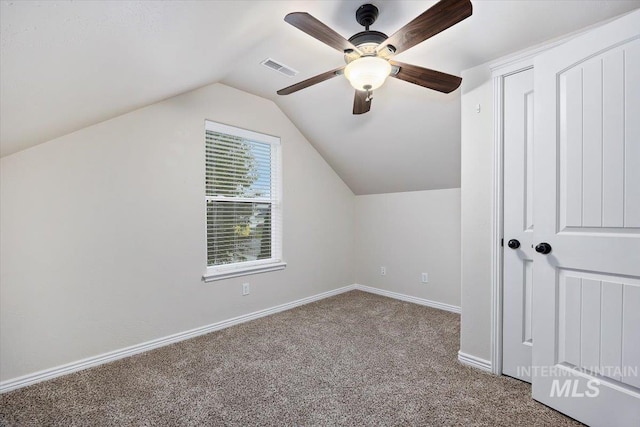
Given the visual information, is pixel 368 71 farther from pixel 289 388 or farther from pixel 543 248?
pixel 289 388

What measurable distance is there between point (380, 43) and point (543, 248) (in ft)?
5.11

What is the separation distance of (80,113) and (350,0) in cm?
182

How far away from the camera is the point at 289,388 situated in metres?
1.95

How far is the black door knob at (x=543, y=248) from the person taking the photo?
1706 mm

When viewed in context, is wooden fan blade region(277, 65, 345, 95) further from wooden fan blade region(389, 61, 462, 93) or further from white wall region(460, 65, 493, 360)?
white wall region(460, 65, 493, 360)

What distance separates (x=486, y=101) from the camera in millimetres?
2141

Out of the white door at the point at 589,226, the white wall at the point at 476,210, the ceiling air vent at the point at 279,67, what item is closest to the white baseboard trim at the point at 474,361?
the white wall at the point at 476,210

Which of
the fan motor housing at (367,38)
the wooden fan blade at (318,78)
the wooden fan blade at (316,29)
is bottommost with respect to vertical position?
the wooden fan blade at (318,78)

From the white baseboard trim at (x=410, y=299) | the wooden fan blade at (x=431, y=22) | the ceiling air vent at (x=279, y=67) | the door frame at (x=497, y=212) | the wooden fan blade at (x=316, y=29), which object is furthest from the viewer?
the white baseboard trim at (x=410, y=299)

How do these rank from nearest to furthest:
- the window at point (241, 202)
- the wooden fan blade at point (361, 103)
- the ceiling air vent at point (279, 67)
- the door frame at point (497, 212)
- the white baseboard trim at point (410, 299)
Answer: the door frame at point (497, 212), the wooden fan blade at point (361, 103), the ceiling air vent at point (279, 67), the window at point (241, 202), the white baseboard trim at point (410, 299)

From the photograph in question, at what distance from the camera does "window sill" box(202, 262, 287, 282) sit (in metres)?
2.92

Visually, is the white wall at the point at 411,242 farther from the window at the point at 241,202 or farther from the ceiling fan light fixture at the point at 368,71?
the ceiling fan light fixture at the point at 368,71

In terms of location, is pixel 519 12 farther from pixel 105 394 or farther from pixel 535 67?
pixel 105 394

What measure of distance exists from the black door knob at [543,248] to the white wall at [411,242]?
5.72 ft
